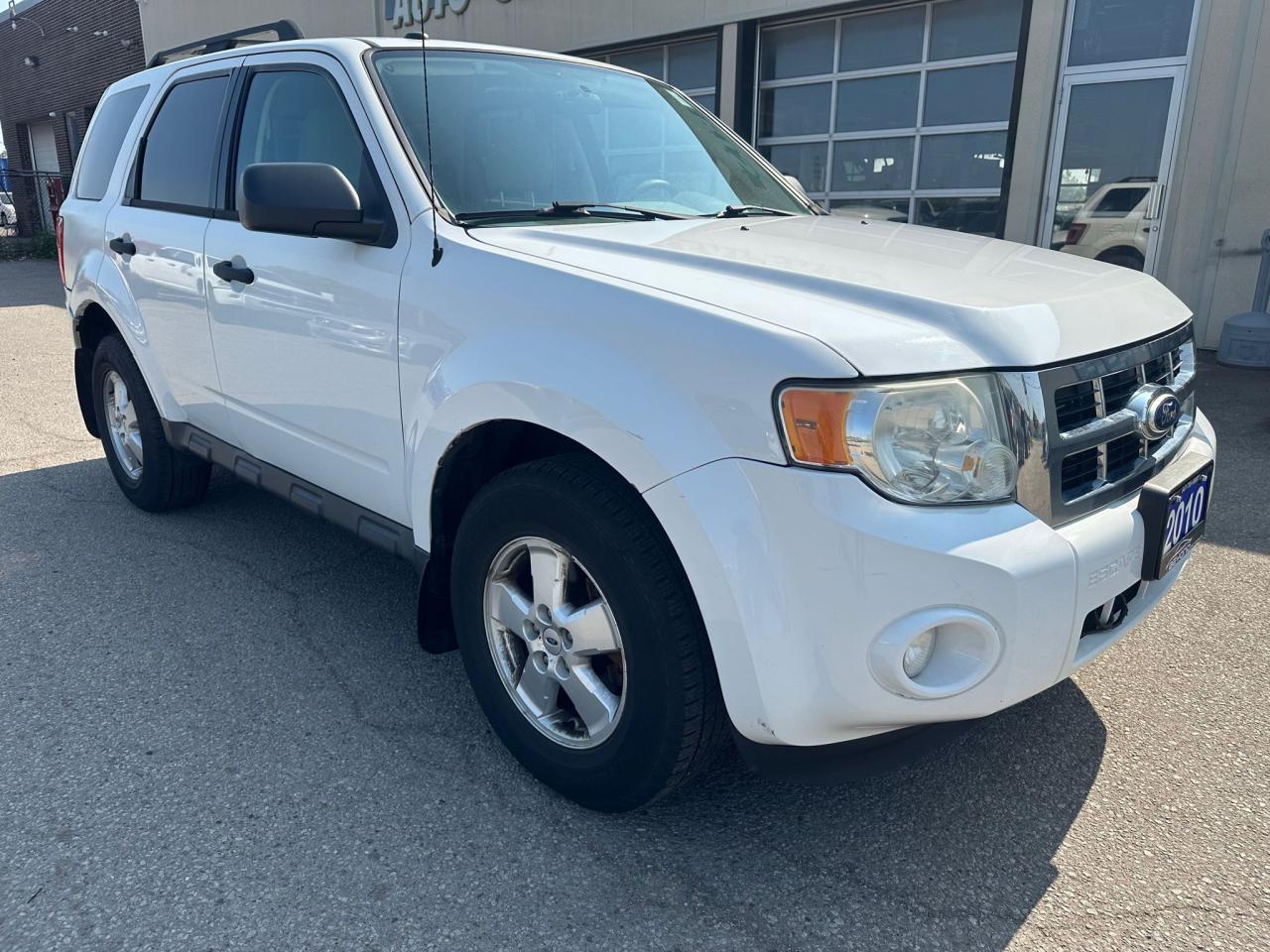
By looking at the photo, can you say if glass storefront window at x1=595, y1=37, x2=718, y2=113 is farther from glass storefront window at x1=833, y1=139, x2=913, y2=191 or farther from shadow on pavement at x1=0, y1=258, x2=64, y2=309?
shadow on pavement at x1=0, y1=258, x2=64, y2=309

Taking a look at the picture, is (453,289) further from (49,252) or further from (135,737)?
(49,252)

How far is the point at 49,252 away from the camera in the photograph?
21.8 metres

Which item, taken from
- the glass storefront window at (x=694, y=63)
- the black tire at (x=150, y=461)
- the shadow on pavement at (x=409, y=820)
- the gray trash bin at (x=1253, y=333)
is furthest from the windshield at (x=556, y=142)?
the glass storefront window at (x=694, y=63)

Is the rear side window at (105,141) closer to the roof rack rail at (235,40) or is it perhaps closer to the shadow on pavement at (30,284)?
the roof rack rail at (235,40)

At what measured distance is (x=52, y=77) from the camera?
81.9ft

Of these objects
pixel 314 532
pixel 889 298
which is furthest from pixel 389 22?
pixel 889 298

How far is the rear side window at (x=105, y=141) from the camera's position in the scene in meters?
4.23

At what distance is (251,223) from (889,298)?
1674mm

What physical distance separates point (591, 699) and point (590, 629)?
18 centimetres

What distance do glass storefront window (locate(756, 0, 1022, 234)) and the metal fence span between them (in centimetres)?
1859

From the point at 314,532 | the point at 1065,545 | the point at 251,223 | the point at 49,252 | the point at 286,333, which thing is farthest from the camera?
the point at 49,252

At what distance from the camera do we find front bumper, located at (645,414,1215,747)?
1.71m

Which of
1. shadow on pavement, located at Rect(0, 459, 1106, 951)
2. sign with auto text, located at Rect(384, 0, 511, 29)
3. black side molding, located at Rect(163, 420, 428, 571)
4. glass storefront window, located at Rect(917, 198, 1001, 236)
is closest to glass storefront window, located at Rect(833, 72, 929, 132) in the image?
glass storefront window, located at Rect(917, 198, 1001, 236)

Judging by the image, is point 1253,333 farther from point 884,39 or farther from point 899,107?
point 884,39
